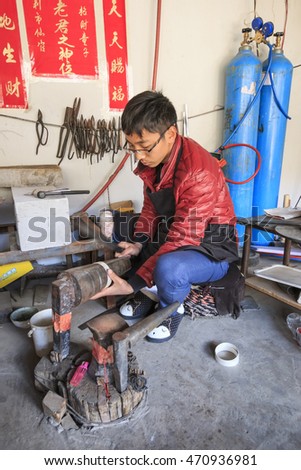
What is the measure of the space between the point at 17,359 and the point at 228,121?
105 inches

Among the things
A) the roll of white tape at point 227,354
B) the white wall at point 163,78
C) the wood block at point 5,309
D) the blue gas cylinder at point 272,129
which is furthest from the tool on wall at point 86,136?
the roll of white tape at point 227,354

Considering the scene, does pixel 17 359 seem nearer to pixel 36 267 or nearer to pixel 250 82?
pixel 36 267

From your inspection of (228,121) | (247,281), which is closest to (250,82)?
(228,121)

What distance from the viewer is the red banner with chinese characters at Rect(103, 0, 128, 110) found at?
2.62 m

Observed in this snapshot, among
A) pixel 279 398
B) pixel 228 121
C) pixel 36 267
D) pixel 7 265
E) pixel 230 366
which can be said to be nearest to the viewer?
pixel 279 398

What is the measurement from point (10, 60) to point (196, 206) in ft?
6.41

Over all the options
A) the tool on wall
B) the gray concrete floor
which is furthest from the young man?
the tool on wall

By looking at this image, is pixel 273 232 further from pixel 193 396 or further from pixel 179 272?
pixel 193 396

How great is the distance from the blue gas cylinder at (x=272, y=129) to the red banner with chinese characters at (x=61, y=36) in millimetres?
1635

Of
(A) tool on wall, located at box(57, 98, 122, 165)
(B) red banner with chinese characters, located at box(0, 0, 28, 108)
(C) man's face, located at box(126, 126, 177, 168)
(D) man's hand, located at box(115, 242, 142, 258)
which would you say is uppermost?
(B) red banner with chinese characters, located at box(0, 0, 28, 108)

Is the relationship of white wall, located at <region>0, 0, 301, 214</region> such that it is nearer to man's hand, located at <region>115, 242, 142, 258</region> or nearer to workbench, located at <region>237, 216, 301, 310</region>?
man's hand, located at <region>115, 242, 142, 258</region>

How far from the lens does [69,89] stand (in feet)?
8.77

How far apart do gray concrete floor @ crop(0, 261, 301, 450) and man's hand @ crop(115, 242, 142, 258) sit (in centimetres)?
54

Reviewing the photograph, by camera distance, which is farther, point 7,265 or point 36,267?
point 36,267
